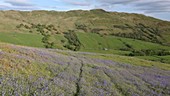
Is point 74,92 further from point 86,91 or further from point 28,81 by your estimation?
point 28,81

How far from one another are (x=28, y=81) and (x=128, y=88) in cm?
657

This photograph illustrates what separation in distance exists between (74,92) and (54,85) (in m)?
0.98

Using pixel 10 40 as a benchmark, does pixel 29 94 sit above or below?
above

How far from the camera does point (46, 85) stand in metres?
12.7

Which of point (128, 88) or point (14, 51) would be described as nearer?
point (128, 88)

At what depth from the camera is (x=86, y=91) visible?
13.6 metres

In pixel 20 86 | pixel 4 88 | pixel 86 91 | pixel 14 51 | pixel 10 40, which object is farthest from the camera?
pixel 10 40

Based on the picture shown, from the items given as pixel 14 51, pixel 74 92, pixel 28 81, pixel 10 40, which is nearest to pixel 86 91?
pixel 74 92

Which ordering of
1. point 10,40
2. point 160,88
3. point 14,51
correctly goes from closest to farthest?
1. point 160,88
2. point 14,51
3. point 10,40

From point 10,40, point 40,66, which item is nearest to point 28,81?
point 40,66

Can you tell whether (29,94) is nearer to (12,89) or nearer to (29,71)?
(12,89)

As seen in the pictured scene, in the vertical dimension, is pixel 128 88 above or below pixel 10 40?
above

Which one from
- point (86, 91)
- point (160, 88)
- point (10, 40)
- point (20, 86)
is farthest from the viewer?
point (10, 40)

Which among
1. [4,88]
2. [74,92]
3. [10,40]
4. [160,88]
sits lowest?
[10,40]
